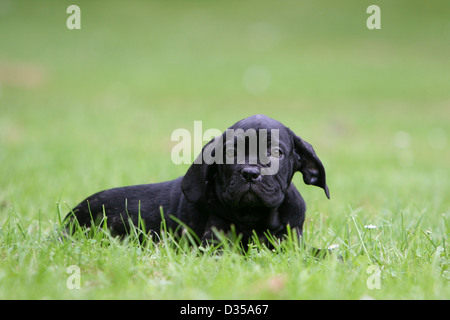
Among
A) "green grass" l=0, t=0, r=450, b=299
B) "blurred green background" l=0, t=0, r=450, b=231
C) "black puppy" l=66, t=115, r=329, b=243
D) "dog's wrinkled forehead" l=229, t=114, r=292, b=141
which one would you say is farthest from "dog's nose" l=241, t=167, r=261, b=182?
"blurred green background" l=0, t=0, r=450, b=231

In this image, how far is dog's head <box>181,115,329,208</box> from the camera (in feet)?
12.6

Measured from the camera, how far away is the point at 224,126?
13336 mm

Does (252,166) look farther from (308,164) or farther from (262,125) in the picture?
(308,164)

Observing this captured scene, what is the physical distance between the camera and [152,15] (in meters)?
33.3

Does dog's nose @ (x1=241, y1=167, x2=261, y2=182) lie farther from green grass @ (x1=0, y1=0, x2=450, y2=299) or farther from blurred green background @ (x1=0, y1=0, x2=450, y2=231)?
blurred green background @ (x1=0, y1=0, x2=450, y2=231)

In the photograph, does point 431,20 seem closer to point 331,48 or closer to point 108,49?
point 331,48

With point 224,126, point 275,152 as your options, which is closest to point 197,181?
point 275,152

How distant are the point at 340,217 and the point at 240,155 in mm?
1847

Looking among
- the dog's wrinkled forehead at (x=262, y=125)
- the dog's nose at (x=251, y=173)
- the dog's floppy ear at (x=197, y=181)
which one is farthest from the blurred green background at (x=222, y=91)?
the dog's nose at (x=251, y=173)

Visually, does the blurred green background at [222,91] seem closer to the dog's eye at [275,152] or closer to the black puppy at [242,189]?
the black puppy at [242,189]

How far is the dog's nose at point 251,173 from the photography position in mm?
3754

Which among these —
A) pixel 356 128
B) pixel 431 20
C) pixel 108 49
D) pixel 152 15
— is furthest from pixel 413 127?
pixel 152 15

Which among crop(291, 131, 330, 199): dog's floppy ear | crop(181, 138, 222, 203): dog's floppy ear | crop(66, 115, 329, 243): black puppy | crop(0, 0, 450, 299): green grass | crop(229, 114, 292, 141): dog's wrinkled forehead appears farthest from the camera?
crop(291, 131, 330, 199): dog's floppy ear

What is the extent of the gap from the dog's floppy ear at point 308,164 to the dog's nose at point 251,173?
0.57 m
